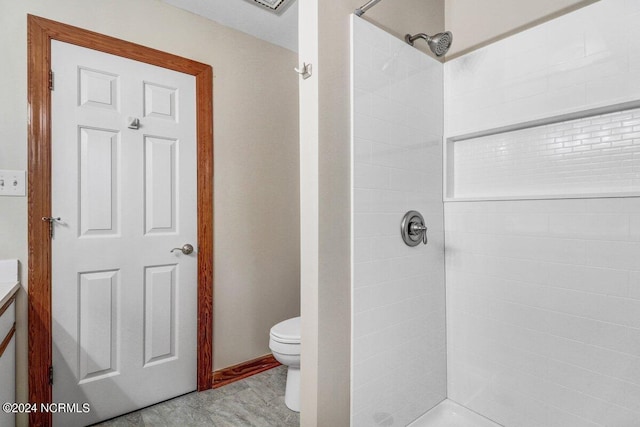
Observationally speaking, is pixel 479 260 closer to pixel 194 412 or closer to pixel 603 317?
pixel 603 317

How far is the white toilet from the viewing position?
177 centimetres

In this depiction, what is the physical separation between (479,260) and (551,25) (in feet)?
3.56

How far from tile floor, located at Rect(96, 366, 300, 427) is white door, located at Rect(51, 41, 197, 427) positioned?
0.24 feet

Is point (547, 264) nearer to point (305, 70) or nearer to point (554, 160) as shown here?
point (554, 160)

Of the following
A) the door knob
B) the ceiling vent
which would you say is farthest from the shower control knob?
the ceiling vent

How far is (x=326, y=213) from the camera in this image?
1155mm

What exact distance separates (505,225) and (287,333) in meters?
1.33

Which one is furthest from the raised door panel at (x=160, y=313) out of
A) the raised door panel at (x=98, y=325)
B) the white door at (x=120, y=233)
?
the raised door panel at (x=98, y=325)

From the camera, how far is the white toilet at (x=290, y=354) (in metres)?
1.77

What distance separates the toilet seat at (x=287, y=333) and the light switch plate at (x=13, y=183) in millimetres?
1499

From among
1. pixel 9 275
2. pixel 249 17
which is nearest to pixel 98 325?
pixel 9 275

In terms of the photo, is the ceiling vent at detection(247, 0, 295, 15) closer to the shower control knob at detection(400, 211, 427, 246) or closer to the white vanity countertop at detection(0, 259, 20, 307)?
the shower control knob at detection(400, 211, 427, 246)

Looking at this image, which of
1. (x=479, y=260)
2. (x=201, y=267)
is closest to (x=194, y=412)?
(x=201, y=267)

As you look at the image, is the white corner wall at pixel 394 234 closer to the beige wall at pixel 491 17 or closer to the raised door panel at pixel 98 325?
the beige wall at pixel 491 17
